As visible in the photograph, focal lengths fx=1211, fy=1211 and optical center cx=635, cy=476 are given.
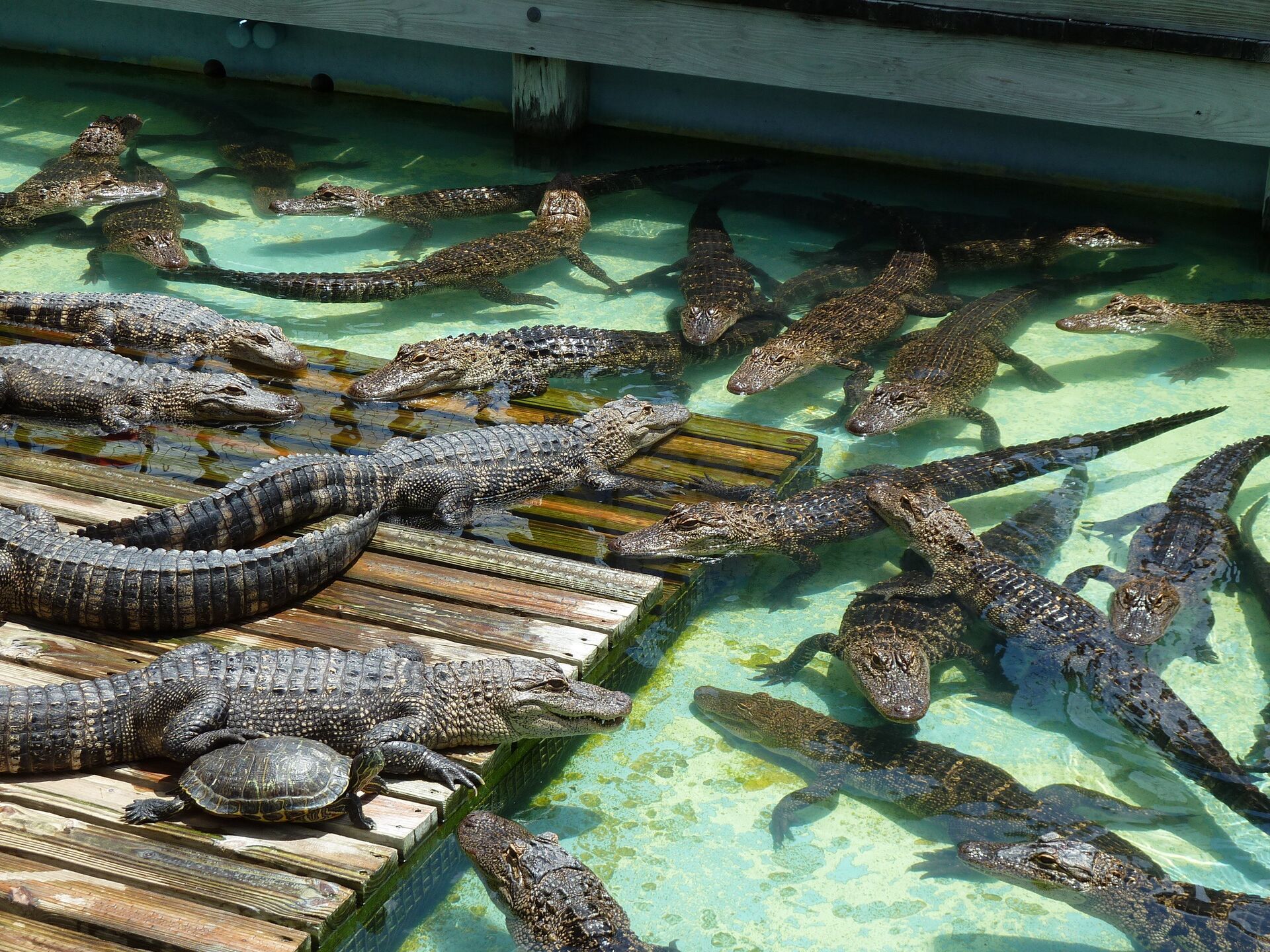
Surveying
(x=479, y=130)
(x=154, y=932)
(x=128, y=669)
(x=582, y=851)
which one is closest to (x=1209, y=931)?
(x=582, y=851)

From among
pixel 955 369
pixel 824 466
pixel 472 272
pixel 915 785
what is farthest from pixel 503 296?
pixel 915 785

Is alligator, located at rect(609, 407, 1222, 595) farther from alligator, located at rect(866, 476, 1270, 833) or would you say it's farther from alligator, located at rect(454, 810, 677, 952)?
alligator, located at rect(454, 810, 677, 952)

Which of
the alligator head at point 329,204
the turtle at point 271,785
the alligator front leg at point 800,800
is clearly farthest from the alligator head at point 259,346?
the alligator front leg at point 800,800

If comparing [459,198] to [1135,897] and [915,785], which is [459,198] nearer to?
[915,785]

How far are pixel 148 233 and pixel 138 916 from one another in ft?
16.6

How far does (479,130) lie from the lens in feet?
29.5

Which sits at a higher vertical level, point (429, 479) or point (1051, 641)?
point (429, 479)

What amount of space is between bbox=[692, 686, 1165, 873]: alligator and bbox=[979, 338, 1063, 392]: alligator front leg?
288 cm

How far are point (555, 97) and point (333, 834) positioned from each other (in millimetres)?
6459

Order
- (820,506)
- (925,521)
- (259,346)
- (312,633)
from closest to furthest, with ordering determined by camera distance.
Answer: (312,633), (925,521), (820,506), (259,346)

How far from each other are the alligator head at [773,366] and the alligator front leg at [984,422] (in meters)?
0.72

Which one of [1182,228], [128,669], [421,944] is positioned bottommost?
[421,944]

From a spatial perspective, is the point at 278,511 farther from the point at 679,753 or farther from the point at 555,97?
the point at 555,97

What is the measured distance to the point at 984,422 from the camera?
561 cm
